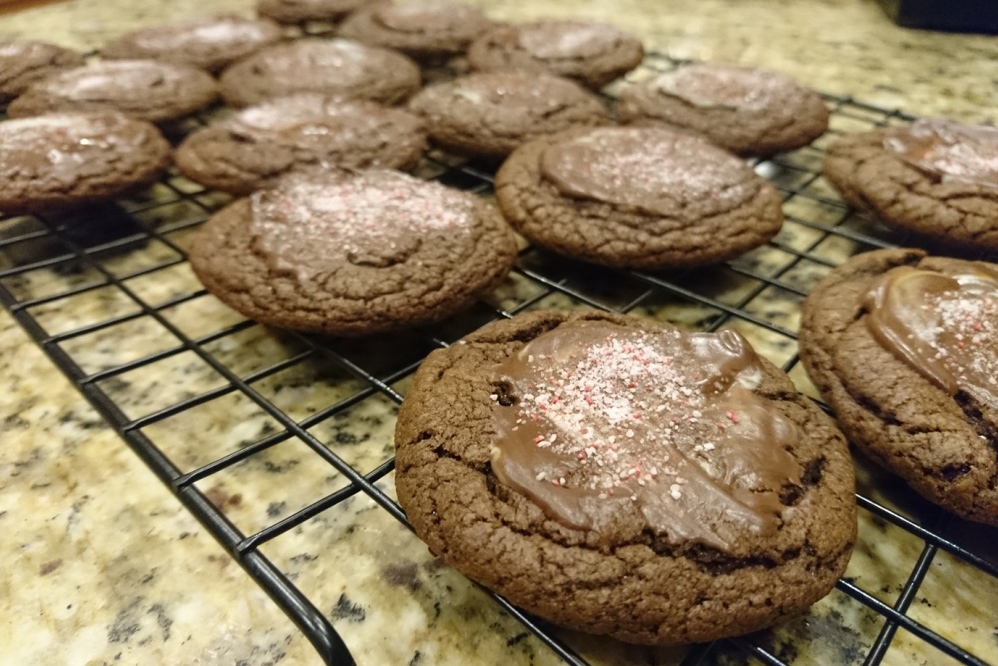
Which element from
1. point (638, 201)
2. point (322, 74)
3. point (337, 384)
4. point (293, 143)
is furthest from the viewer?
point (322, 74)

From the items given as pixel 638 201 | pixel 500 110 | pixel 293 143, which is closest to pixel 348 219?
pixel 293 143

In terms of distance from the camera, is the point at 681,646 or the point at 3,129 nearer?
the point at 681,646

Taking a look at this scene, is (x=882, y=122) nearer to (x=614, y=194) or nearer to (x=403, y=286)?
(x=614, y=194)

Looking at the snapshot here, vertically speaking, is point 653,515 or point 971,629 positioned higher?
point 653,515

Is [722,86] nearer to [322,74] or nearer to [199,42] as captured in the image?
[322,74]

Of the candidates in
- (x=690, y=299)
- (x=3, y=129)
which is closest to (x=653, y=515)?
(x=690, y=299)

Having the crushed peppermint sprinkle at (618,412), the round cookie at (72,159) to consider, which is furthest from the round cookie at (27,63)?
the crushed peppermint sprinkle at (618,412)

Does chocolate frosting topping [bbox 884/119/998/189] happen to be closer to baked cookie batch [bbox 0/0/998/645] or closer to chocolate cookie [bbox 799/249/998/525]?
baked cookie batch [bbox 0/0/998/645]

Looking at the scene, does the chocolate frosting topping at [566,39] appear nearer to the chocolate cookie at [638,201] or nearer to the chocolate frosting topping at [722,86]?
the chocolate frosting topping at [722,86]
